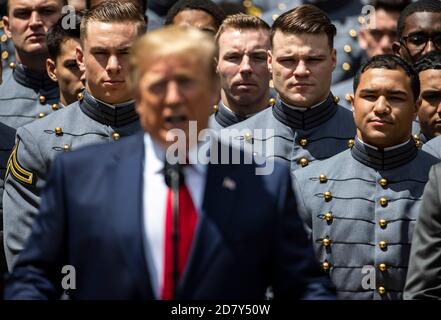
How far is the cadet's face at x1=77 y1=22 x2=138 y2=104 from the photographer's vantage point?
25.9 feet

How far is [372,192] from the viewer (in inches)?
302

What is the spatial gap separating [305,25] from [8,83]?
2.37m

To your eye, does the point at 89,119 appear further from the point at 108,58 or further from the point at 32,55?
the point at 32,55

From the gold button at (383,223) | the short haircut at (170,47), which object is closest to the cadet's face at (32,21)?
the gold button at (383,223)

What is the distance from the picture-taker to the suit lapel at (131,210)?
4820 mm

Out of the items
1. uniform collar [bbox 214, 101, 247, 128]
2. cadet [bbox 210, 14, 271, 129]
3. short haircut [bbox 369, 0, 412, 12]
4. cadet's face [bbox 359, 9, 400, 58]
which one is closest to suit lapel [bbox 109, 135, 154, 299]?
cadet [bbox 210, 14, 271, 129]

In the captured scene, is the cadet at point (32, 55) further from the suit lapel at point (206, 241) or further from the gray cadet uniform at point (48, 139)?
the suit lapel at point (206, 241)

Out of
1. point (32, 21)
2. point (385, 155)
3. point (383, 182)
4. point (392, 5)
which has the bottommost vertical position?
point (383, 182)

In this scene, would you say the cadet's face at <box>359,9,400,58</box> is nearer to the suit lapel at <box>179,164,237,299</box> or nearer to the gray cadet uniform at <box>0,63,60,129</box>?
the gray cadet uniform at <box>0,63,60,129</box>

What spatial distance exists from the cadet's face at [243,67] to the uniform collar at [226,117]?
41 mm

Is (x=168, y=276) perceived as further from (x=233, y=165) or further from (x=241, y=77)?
(x=241, y=77)

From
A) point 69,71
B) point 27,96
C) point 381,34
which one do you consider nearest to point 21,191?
point 69,71

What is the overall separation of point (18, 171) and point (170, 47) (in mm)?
3253

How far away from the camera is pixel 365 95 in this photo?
7629mm
